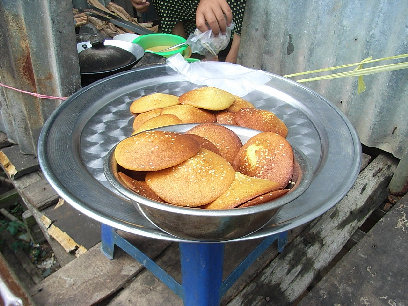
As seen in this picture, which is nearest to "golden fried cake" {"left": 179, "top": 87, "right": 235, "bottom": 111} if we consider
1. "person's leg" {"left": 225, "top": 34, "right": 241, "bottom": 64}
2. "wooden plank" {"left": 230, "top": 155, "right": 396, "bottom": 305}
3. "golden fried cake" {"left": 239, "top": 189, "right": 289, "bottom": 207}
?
"golden fried cake" {"left": 239, "top": 189, "right": 289, "bottom": 207}

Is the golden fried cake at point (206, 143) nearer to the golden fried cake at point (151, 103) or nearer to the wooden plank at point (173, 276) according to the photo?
the golden fried cake at point (151, 103)

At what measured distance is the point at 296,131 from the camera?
143 centimetres

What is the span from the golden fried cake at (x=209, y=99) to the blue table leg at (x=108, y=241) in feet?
2.31

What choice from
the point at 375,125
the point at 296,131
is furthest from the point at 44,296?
the point at 375,125

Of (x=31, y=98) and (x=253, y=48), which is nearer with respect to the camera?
(x=31, y=98)

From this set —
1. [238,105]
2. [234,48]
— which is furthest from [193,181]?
[234,48]

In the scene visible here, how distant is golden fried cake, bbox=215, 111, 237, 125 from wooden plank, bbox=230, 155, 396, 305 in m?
0.79

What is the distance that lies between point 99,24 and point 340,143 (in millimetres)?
2678

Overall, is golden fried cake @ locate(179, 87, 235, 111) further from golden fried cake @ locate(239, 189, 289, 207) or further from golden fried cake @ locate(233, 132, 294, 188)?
golden fried cake @ locate(239, 189, 289, 207)

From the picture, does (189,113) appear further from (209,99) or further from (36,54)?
(36,54)

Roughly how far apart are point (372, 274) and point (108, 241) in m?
1.31

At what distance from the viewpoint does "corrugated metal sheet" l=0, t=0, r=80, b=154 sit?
1.75 m

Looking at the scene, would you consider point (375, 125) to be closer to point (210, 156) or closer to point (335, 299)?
point (335, 299)

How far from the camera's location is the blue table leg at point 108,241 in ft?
5.65
